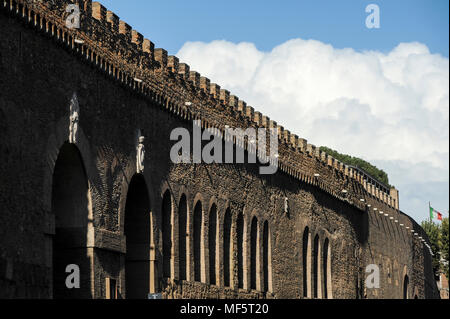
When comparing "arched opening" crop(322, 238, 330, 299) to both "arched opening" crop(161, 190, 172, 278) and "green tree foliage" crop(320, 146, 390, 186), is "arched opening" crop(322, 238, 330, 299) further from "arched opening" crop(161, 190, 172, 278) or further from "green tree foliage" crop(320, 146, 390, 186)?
"green tree foliage" crop(320, 146, 390, 186)

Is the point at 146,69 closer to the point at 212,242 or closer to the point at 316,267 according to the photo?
the point at 212,242

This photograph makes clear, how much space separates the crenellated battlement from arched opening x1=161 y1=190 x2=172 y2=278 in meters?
2.59

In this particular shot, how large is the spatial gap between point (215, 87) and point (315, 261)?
10775 mm

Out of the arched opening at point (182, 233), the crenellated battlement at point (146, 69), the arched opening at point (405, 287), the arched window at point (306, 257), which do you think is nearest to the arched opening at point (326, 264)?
the arched window at point (306, 257)

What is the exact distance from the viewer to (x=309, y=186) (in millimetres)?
41750

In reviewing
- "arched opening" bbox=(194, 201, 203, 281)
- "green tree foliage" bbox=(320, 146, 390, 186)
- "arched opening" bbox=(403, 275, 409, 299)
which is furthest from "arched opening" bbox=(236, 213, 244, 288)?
"green tree foliage" bbox=(320, 146, 390, 186)

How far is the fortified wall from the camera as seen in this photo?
22.3 m

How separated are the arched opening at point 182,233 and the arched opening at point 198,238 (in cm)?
91

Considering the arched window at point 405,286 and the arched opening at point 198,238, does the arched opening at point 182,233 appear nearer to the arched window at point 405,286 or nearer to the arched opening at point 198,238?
the arched opening at point 198,238

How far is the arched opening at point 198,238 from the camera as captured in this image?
31.7 m

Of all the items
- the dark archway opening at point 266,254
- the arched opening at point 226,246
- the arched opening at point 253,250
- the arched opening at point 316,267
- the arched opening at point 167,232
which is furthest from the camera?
the arched opening at point 316,267

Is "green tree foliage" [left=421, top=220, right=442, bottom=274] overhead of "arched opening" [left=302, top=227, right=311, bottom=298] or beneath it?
overhead

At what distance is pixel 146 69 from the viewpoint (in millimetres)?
28922

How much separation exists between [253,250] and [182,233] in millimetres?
5966
